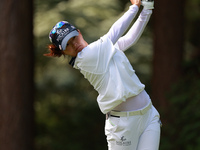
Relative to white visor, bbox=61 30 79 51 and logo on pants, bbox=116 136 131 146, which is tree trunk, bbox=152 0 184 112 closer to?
logo on pants, bbox=116 136 131 146

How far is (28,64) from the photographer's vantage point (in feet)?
23.3

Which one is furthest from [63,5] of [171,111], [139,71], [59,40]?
[59,40]

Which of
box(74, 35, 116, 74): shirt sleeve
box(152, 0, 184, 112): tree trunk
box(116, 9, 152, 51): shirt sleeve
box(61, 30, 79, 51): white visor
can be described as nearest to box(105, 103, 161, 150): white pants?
box(74, 35, 116, 74): shirt sleeve

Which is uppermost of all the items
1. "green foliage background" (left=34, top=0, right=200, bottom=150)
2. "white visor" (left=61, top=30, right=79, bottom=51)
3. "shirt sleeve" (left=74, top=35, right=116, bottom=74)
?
"white visor" (left=61, top=30, right=79, bottom=51)

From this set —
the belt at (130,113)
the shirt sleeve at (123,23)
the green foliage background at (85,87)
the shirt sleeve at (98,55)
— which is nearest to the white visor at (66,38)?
the shirt sleeve at (98,55)

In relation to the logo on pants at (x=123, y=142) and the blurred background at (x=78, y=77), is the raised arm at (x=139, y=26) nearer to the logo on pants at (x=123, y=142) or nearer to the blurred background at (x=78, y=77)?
the logo on pants at (x=123, y=142)

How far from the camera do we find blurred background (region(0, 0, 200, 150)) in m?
6.80

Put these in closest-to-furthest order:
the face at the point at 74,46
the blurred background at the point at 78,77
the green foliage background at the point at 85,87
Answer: the face at the point at 74,46 → the blurred background at the point at 78,77 → the green foliage background at the point at 85,87

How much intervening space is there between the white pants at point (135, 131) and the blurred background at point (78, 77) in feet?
11.2

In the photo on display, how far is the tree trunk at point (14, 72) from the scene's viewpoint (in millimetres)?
6648

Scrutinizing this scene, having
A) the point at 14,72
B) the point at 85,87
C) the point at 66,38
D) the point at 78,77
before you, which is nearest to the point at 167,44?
the point at 78,77

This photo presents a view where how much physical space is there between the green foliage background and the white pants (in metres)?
3.55

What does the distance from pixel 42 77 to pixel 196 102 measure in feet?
11.0

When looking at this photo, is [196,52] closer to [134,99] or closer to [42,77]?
[42,77]
